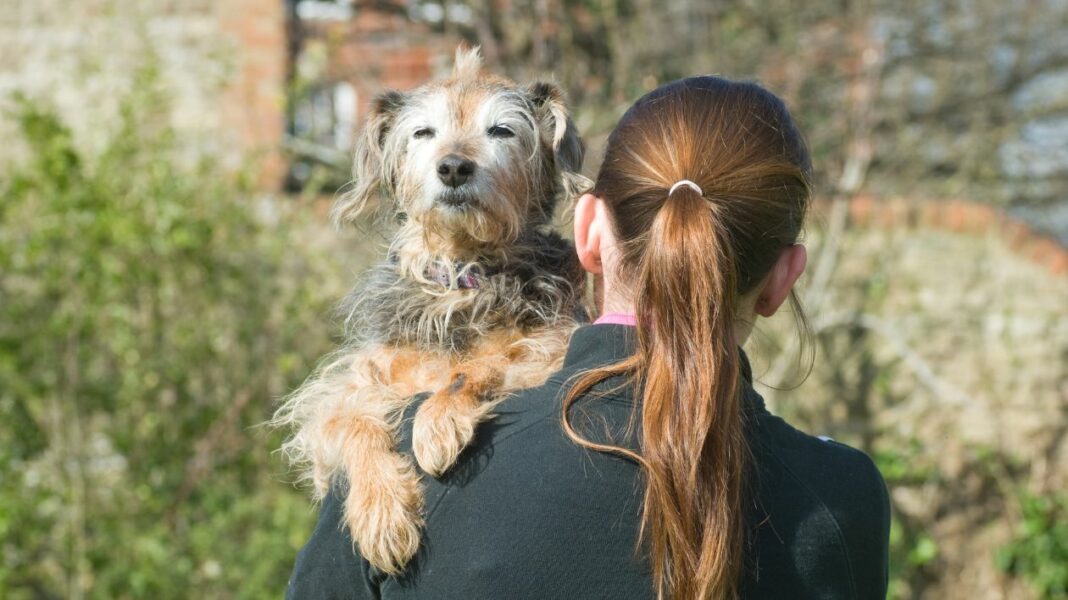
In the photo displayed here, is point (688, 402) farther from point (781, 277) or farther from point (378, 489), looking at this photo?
point (378, 489)

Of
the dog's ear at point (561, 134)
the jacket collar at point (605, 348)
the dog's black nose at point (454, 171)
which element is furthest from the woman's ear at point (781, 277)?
the dog's black nose at point (454, 171)

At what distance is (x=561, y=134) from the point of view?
9.66ft

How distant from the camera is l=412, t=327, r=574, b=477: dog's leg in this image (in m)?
1.93

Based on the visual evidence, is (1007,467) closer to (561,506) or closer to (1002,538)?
(1002,538)

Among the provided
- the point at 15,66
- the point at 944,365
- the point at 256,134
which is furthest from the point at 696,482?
the point at 15,66

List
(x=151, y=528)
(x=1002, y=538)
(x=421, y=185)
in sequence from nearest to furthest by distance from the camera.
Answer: (x=421, y=185)
(x=151, y=528)
(x=1002, y=538)

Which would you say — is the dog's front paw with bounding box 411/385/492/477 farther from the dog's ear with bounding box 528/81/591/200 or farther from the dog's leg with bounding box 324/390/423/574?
the dog's ear with bounding box 528/81/591/200

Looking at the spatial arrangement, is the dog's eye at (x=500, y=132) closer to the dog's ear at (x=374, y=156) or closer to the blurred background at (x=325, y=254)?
the dog's ear at (x=374, y=156)

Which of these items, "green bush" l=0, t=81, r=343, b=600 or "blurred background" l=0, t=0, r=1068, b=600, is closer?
"green bush" l=0, t=81, r=343, b=600

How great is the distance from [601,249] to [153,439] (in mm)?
4920

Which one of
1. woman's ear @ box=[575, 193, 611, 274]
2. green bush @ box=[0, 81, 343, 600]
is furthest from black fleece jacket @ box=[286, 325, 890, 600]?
green bush @ box=[0, 81, 343, 600]

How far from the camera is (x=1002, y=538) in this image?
6.56 metres

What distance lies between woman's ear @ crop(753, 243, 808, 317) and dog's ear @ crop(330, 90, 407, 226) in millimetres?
1404

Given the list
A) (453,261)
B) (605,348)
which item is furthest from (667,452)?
(453,261)
